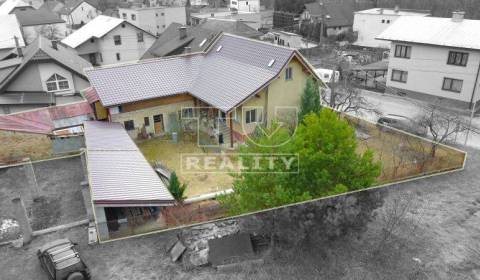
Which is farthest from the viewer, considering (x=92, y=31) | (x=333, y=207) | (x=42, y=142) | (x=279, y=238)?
(x=92, y=31)

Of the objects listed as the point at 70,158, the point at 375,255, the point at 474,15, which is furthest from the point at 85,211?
the point at 474,15

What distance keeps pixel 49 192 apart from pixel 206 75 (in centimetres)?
1051

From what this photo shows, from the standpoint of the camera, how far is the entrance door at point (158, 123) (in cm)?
2190

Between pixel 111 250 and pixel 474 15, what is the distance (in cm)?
5352

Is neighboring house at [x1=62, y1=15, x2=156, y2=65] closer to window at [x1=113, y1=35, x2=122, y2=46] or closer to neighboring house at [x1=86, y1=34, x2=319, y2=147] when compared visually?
window at [x1=113, y1=35, x2=122, y2=46]

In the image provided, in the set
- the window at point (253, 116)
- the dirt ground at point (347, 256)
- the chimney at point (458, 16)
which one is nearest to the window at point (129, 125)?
the window at point (253, 116)

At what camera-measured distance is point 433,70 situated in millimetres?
27547

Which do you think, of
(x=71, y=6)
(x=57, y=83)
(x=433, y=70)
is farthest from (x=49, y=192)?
(x=71, y=6)

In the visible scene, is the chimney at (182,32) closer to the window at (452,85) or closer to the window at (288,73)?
the window at (288,73)

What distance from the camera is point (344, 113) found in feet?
78.6

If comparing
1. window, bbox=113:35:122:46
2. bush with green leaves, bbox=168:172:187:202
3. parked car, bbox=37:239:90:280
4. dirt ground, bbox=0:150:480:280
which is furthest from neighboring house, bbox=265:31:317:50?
parked car, bbox=37:239:90:280

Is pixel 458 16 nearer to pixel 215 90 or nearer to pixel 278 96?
pixel 278 96

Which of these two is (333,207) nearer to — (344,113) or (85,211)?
(85,211)

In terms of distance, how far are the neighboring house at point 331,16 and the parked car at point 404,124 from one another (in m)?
27.2
